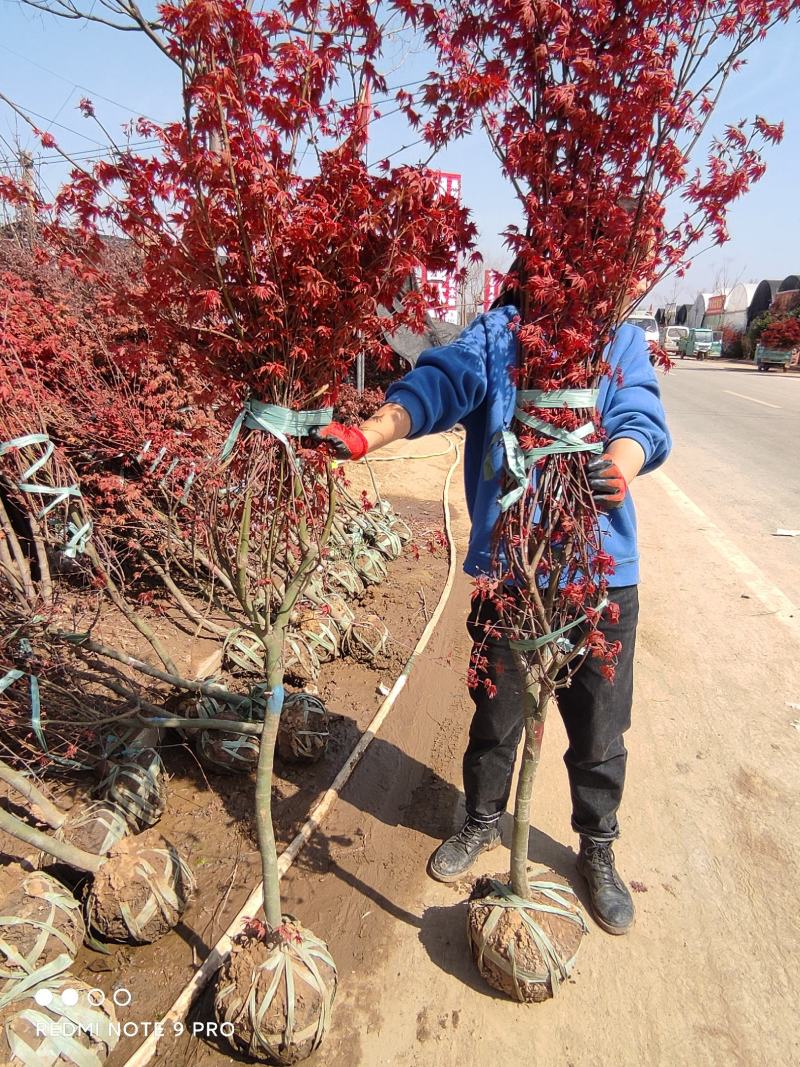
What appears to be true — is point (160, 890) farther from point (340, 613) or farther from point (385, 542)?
point (385, 542)

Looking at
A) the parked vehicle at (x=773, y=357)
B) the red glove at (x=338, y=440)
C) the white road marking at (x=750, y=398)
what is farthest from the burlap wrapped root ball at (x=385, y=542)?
the parked vehicle at (x=773, y=357)

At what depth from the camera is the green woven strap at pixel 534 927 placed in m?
1.86

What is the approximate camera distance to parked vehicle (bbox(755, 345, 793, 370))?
2781 centimetres

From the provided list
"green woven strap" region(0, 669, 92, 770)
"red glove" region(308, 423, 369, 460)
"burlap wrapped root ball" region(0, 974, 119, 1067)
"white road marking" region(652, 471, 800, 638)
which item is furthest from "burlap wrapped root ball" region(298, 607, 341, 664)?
"white road marking" region(652, 471, 800, 638)

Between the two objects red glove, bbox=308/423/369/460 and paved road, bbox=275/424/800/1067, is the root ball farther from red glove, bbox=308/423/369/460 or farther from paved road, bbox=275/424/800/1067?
red glove, bbox=308/423/369/460

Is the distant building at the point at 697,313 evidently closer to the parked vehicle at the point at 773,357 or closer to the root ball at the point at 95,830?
the parked vehicle at the point at 773,357

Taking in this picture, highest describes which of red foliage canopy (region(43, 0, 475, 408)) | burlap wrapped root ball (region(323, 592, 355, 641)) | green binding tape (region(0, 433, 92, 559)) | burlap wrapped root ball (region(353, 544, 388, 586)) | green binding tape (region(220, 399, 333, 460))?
red foliage canopy (region(43, 0, 475, 408))

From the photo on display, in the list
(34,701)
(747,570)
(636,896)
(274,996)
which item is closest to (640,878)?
(636,896)

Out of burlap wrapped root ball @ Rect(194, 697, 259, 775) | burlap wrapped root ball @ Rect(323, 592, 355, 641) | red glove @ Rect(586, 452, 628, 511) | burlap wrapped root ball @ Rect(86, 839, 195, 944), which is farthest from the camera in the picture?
burlap wrapped root ball @ Rect(323, 592, 355, 641)

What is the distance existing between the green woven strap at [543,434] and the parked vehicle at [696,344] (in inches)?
1655

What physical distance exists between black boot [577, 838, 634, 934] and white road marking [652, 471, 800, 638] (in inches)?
101

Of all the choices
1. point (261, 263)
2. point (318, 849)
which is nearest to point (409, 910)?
point (318, 849)

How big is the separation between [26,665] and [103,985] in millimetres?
1106

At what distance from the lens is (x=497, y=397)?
192cm
